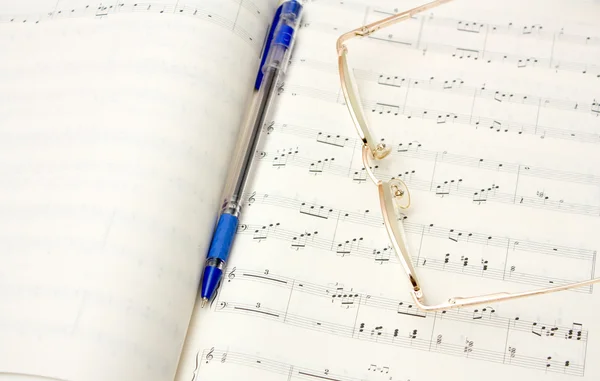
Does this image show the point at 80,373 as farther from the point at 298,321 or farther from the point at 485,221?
the point at 485,221

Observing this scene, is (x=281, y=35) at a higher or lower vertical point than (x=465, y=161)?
higher

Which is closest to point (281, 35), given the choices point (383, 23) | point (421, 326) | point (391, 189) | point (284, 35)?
point (284, 35)

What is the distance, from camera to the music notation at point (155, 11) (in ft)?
2.58

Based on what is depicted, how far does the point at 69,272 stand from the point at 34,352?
78 millimetres

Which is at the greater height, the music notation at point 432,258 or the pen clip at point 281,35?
the pen clip at point 281,35

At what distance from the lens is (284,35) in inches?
32.4

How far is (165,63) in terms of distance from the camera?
2.46 feet

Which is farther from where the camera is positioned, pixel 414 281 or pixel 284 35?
pixel 284 35

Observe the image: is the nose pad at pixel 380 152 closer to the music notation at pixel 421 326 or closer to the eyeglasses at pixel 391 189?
the eyeglasses at pixel 391 189

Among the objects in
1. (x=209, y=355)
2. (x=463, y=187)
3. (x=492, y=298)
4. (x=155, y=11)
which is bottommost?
(x=209, y=355)

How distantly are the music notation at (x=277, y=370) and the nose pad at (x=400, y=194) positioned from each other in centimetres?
17

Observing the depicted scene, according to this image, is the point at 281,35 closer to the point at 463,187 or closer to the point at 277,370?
the point at 463,187

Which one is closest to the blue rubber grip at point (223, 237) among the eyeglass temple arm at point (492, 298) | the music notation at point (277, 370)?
the music notation at point (277, 370)

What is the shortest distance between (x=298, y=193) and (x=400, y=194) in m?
0.11
